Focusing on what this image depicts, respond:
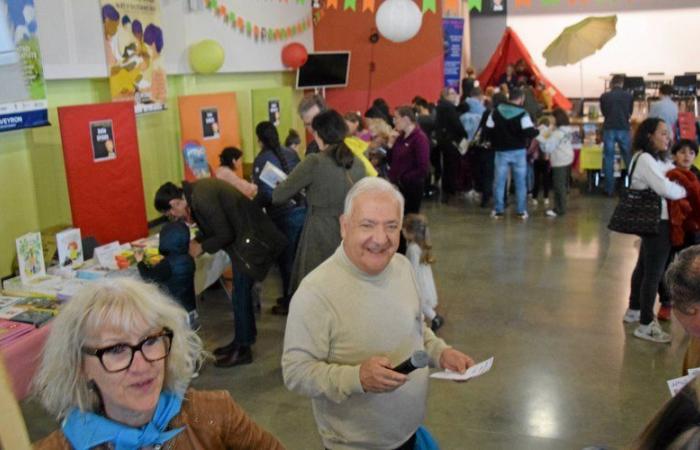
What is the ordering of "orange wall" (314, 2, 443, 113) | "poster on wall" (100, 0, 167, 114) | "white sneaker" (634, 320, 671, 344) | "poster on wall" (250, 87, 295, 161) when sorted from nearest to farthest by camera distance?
"white sneaker" (634, 320, 671, 344), "poster on wall" (100, 0, 167, 114), "poster on wall" (250, 87, 295, 161), "orange wall" (314, 2, 443, 113)

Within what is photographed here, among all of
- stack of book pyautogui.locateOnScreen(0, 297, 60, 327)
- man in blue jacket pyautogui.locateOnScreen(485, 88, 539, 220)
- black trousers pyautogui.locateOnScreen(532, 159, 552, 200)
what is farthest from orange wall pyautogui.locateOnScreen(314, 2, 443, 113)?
stack of book pyautogui.locateOnScreen(0, 297, 60, 327)

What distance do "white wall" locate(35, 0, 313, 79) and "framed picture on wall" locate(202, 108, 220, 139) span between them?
53cm

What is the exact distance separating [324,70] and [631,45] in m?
8.09

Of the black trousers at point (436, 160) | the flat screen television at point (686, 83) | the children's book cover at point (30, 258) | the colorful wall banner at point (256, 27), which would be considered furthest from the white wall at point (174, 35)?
the flat screen television at point (686, 83)

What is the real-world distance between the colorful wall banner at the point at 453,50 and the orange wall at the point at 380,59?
0.95m

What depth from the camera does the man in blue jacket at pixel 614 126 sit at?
28.5 ft

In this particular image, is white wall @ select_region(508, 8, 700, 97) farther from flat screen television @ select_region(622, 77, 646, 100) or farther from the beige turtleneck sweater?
the beige turtleneck sweater

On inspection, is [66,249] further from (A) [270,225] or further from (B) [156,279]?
(A) [270,225]

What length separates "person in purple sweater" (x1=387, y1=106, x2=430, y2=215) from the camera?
5922 millimetres

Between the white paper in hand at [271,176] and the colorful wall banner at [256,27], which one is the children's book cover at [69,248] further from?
the colorful wall banner at [256,27]

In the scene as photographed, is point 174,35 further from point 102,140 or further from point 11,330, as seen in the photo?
point 11,330

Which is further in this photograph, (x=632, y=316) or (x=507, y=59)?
(x=507, y=59)

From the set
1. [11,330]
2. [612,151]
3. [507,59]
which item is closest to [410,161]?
[11,330]

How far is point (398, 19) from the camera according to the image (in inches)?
350
